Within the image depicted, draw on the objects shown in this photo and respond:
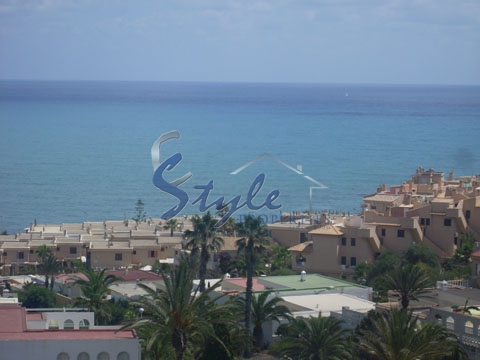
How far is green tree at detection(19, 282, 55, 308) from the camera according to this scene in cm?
3350

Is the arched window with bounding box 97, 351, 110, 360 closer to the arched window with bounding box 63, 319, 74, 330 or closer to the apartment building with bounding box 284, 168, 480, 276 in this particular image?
the arched window with bounding box 63, 319, 74, 330

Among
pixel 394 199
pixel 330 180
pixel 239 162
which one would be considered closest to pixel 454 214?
pixel 394 199

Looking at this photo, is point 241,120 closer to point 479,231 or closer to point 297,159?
point 297,159

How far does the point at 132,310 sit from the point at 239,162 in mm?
86397

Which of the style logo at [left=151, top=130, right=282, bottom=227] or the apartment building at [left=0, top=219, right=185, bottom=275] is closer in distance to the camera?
the apartment building at [left=0, top=219, right=185, bottom=275]

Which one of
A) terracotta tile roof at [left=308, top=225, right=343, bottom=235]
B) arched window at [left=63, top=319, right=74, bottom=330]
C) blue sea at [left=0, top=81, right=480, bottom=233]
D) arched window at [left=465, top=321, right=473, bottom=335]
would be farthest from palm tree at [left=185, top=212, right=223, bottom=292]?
blue sea at [left=0, top=81, right=480, bottom=233]

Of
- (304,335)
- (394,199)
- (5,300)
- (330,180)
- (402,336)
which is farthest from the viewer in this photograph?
(330,180)

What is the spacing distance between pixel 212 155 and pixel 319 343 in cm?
9980

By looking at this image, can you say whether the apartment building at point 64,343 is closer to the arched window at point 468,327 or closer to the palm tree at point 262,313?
the palm tree at point 262,313

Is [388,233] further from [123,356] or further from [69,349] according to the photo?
[69,349]

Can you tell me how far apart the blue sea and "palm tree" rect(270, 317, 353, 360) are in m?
39.4

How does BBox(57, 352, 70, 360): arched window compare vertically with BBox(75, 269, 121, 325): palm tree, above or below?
below

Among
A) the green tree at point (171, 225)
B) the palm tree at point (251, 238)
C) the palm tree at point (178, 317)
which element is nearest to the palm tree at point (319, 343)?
the palm tree at point (178, 317)

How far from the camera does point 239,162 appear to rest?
384ft
